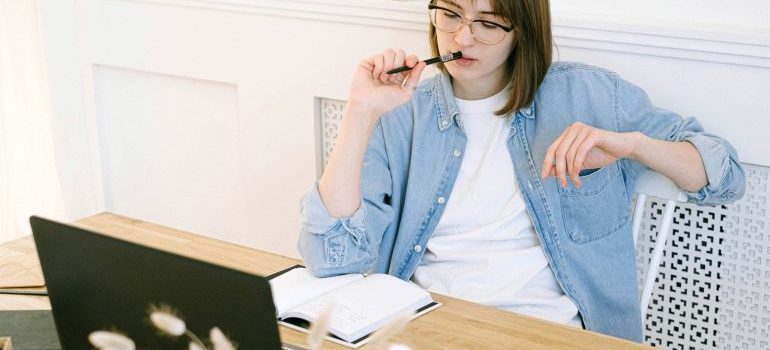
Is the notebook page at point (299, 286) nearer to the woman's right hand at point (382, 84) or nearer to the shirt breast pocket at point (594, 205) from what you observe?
the woman's right hand at point (382, 84)

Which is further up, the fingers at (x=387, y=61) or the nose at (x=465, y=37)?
the nose at (x=465, y=37)

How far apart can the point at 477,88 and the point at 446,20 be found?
0.48 feet

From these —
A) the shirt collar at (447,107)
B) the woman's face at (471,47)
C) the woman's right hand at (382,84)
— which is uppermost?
the woman's face at (471,47)

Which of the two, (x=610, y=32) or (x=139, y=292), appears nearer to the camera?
(x=139, y=292)

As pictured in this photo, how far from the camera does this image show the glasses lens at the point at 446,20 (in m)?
1.73

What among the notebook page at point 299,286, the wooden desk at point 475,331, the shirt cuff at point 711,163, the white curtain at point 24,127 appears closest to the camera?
the wooden desk at point 475,331

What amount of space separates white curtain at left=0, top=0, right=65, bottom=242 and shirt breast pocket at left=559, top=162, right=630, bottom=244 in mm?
1632

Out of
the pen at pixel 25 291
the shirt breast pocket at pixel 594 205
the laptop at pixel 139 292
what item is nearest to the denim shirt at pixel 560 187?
the shirt breast pocket at pixel 594 205

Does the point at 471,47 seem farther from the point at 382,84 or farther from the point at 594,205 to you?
the point at 594,205

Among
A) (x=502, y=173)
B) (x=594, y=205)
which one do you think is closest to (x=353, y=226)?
(x=502, y=173)

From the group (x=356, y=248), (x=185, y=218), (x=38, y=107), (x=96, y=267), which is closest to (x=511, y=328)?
(x=356, y=248)

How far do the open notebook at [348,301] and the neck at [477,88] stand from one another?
0.45 m

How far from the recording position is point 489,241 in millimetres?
1763

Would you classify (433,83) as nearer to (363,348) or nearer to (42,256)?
(363,348)
